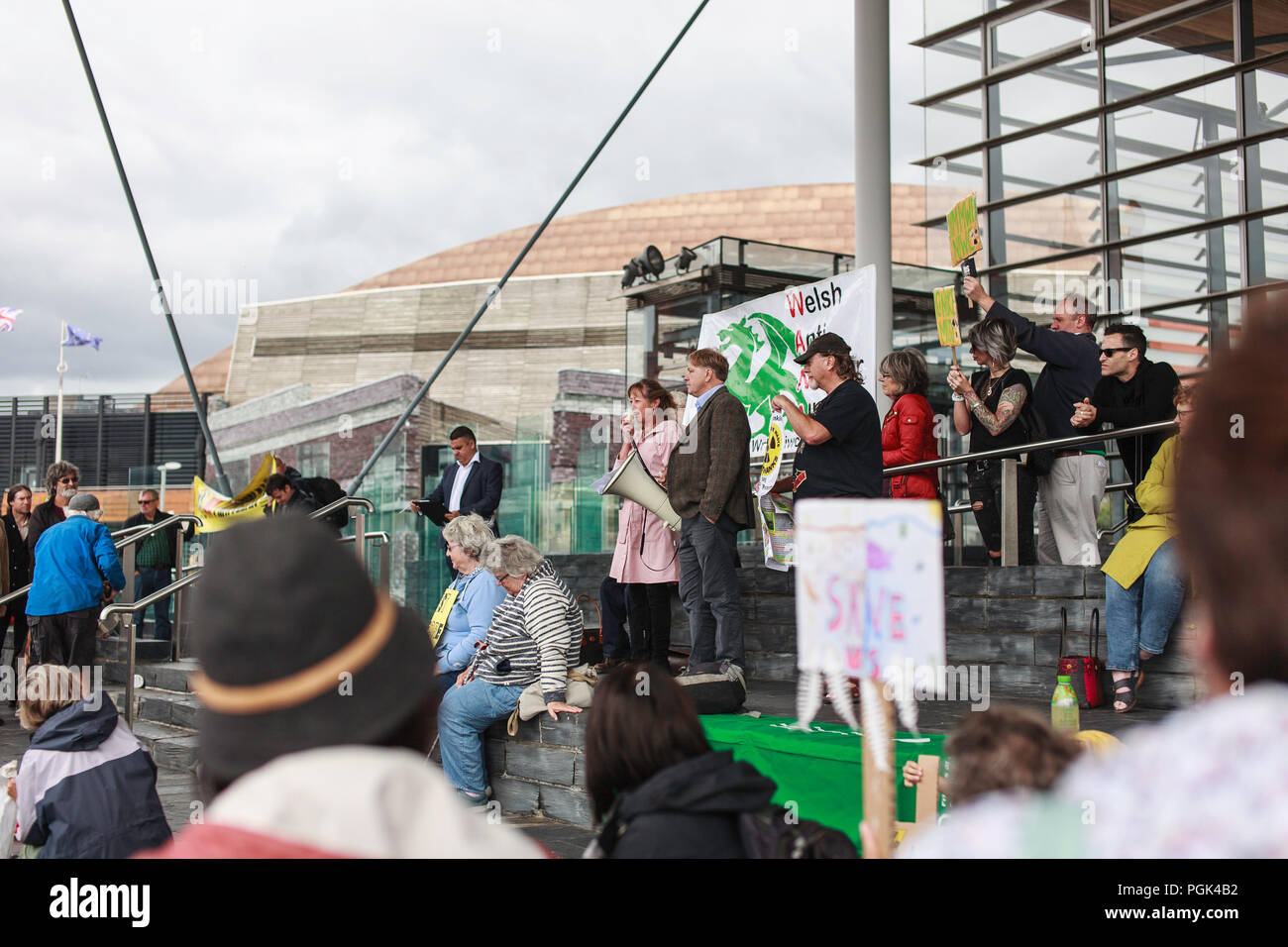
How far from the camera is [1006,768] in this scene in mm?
1738

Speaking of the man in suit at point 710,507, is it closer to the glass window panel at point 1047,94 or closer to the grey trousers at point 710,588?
the grey trousers at point 710,588

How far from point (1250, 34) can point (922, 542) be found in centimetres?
958

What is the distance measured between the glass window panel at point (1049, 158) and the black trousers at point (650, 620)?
23.3 feet

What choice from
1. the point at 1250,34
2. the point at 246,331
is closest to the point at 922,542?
the point at 1250,34

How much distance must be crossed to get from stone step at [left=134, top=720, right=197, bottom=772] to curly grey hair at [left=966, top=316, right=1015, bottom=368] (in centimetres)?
537

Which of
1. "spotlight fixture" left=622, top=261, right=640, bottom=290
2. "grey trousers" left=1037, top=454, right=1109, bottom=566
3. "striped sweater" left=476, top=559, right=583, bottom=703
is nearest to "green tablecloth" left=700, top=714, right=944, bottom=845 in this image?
"striped sweater" left=476, top=559, right=583, bottom=703

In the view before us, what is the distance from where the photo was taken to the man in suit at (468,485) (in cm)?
870

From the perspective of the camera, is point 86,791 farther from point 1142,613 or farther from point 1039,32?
point 1039,32

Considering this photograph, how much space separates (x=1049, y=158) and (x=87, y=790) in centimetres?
1057

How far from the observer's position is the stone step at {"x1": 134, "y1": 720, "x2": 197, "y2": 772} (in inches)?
286

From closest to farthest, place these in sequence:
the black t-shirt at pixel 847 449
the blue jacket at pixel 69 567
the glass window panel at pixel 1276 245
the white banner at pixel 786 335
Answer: the black t-shirt at pixel 847 449
the white banner at pixel 786 335
the blue jacket at pixel 69 567
the glass window panel at pixel 1276 245

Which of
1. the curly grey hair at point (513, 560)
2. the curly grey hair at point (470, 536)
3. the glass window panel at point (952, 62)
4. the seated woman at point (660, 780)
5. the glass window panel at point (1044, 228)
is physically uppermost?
the glass window panel at point (952, 62)

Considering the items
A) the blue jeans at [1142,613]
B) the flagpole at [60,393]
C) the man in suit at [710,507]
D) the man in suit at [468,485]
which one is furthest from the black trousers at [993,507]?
the flagpole at [60,393]

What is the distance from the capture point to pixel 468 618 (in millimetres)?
6426
